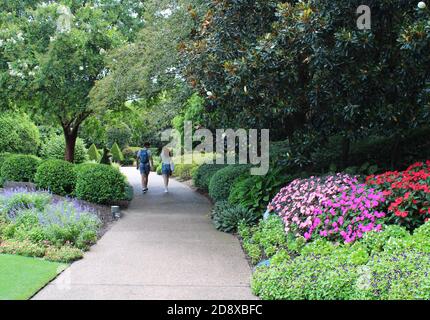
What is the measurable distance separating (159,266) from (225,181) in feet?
16.7

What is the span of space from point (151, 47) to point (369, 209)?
6584 mm

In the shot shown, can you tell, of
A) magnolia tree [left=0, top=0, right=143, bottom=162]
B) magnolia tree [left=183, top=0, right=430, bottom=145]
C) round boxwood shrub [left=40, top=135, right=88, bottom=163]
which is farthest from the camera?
round boxwood shrub [left=40, top=135, right=88, bottom=163]

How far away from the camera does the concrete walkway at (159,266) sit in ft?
16.7

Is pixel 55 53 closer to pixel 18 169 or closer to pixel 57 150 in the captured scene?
pixel 18 169

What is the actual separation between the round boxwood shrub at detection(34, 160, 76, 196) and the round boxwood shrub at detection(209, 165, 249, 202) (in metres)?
3.57

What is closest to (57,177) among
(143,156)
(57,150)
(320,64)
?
(143,156)

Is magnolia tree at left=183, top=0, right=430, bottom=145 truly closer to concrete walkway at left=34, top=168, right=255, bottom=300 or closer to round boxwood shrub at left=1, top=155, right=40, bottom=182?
concrete walkway at left=34, top=168, right=255, bottom=300

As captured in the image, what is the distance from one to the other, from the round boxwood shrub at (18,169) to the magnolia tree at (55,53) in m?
1.51

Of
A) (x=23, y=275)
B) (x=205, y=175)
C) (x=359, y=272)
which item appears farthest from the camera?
(x=205, y=175)

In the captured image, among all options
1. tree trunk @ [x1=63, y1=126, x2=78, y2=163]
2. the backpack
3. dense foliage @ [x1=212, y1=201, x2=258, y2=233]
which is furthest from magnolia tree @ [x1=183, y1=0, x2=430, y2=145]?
tree trunk @ [x1=63, y1=126, x2=78, y2=163]

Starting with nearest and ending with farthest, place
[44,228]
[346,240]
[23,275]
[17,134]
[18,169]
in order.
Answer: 1. [23,275]
2. [346,240]
3. [44,228]
4. [18,169]
5. [17,134]

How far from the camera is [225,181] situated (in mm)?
11055

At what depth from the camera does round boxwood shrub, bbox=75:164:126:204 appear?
1088 cm

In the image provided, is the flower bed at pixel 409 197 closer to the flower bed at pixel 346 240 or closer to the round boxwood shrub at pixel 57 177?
the flower bed at pixel 346 240
